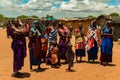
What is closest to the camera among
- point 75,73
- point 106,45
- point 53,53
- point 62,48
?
point 75,73

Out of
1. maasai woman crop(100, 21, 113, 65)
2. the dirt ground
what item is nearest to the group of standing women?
maasai woman crop(100, 21, 113, 65)

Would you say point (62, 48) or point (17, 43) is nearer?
Result: point (17, 43)

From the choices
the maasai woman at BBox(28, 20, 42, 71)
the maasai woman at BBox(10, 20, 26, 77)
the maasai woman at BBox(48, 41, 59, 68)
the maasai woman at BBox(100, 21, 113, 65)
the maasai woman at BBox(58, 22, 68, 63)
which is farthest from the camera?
the maasai woman at BBox(100, 21, 113, 65)

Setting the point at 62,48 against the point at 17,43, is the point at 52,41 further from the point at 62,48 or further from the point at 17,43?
the point at 17,43

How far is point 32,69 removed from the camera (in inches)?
465

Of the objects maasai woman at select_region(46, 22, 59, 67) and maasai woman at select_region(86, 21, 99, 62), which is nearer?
maasai woman at select_region(46, 22, 59, 67)

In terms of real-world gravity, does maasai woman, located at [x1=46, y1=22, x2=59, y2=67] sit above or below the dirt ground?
above

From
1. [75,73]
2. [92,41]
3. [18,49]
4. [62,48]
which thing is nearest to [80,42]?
[92,41]

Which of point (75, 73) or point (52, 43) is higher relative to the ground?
point (52, 43)

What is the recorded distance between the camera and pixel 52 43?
12.2 meters

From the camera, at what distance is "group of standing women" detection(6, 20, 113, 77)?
Result: 1053cm

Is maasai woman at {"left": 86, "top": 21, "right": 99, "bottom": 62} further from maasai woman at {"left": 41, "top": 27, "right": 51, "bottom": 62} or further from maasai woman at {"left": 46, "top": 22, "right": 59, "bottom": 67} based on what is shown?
maasai woman at {"left": 41, "top": 27, "right": 51, "bottom": 62}

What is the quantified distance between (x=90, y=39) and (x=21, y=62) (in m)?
3.83

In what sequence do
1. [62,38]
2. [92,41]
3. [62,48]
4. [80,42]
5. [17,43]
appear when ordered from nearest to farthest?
[17,43] < [62,38] < [62,48] < [92,41] < [80,42]
